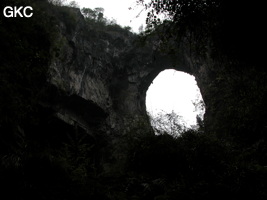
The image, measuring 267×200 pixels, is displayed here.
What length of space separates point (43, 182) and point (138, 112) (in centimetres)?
1285

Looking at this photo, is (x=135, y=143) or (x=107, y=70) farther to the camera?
(x=107, y=70)

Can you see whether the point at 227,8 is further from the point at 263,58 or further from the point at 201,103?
the point at 201,103

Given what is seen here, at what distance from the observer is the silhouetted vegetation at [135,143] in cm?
483

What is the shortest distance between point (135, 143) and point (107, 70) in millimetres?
9057

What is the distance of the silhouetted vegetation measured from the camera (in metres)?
4.83

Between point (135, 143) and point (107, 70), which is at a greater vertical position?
point (107, 70)

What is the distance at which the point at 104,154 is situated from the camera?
538 inches

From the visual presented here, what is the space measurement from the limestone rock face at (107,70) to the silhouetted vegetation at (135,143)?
839mm

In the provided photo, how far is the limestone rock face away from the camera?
13.5 metres

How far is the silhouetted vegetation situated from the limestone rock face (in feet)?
2.75

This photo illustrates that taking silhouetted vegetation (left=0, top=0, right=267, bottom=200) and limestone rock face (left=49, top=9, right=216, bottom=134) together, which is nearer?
silhouetted vegetation (left=0, top=0, right=267, bottom=200)

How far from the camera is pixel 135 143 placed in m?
8.56

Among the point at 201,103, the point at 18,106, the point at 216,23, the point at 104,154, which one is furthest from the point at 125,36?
the point at 216,23

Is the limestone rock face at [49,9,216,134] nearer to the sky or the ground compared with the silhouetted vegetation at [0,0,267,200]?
nearer to the sky
